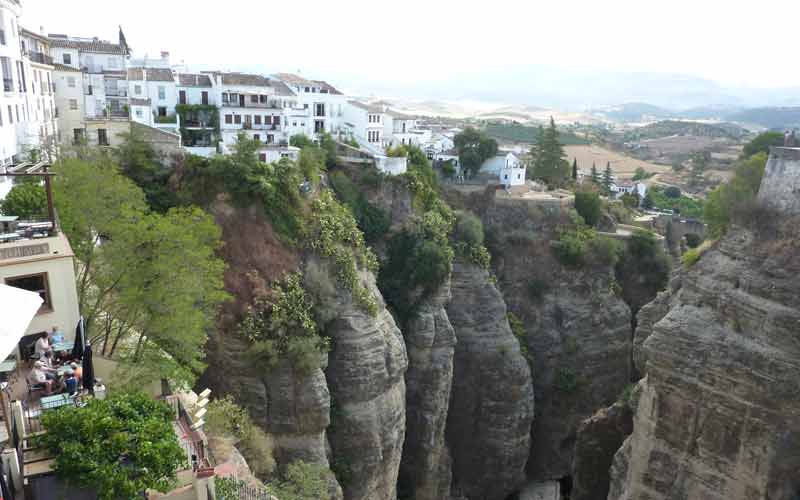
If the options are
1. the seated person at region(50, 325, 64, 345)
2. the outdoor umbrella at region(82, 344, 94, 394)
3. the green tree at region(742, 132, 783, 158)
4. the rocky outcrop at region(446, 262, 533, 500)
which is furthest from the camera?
the green tree at region(742, 132, 783, 158)

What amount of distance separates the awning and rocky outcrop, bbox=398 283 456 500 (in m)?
27.2

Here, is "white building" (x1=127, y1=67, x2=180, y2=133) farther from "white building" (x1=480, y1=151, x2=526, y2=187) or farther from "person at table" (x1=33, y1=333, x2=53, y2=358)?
"person at table" (x1=33, y1=333, x2=53, y2=358)

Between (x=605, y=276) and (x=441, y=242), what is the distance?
46.9ft

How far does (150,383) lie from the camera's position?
17.5 m

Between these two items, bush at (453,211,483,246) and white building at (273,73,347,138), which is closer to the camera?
bush at (453,211,483,246)

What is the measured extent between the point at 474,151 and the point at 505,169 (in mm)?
3349

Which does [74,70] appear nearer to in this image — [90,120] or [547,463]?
[90,120]

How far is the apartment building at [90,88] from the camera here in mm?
36562

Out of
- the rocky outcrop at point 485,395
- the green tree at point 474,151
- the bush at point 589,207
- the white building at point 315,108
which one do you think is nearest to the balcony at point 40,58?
the white building at point 315,108

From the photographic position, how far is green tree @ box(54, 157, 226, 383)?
19.0 m

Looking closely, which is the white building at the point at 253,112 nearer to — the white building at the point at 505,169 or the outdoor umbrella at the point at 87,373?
the white building at the point at 505,169

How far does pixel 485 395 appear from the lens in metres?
42.1

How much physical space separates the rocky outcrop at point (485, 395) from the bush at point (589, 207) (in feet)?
41.0

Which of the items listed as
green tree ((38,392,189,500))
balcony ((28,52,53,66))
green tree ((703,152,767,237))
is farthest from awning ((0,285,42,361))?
balcony ((28,52,53,66))
